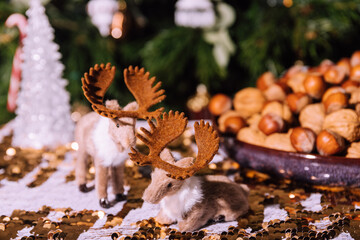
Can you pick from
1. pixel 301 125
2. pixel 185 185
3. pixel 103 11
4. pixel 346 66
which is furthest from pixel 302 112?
pixel 103 11

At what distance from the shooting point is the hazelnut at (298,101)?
2.71 feet

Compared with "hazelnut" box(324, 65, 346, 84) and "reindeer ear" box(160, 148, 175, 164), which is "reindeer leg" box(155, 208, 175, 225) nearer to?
"reindeer ear" box(160, 148, 175, 164)

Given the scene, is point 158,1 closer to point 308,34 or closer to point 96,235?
point 308,34

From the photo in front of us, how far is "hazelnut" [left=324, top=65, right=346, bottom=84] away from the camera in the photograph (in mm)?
875

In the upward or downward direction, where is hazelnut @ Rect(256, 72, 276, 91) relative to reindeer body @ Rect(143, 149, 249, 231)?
upward

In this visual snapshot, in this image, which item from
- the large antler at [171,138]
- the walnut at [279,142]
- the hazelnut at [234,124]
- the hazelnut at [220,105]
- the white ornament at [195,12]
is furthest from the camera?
the white ornament at [195,12]

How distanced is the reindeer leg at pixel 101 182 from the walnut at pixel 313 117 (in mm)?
447

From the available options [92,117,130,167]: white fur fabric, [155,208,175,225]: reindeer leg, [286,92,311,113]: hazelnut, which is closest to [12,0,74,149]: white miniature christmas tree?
[92,117,130,167]: white fur fabric

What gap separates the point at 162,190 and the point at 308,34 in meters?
0.81

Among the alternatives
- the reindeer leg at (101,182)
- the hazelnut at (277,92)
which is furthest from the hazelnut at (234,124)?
the reindeer leg at (101,182)

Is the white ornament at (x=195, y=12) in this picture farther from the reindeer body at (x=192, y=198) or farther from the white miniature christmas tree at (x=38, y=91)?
the reindeer body at (x=192, y=198)

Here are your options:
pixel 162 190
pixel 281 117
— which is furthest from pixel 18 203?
pixel 281 117

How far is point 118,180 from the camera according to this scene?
2.23ft

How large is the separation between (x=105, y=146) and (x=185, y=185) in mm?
166
